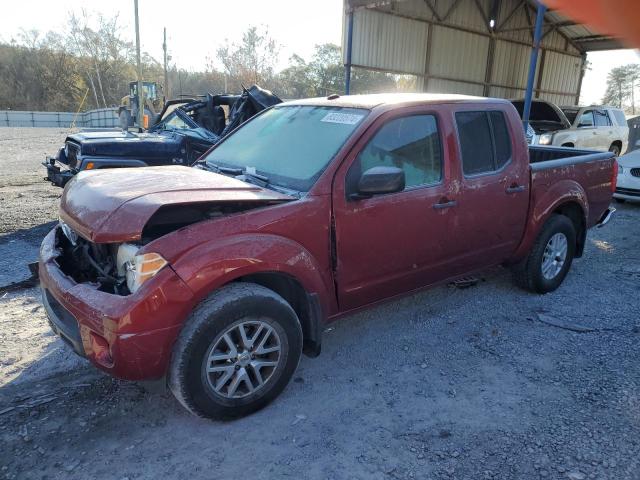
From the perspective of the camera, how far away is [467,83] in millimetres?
18453

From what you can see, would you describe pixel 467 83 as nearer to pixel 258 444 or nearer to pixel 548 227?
pixel 548 227

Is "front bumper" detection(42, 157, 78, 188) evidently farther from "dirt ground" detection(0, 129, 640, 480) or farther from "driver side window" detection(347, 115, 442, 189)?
"driver side window" detection(347, 115, 442, 189)

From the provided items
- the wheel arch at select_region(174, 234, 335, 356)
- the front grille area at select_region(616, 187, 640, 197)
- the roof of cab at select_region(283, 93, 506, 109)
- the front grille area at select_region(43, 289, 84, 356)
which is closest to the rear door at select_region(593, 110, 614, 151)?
the front grille area at select_region(616, 187, 640, 197)

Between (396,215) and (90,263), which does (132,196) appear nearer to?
(90,263)

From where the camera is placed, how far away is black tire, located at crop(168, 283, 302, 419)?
2598 millimetres

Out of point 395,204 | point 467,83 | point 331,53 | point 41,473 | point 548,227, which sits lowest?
point 41,473

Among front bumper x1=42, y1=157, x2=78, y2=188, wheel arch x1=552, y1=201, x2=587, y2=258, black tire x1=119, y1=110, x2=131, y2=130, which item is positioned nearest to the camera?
wheel arch x1=552, y1=201, x2=587, y2=258

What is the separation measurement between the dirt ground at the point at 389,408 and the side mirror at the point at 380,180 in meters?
1.28

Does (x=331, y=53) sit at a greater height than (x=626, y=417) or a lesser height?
greater

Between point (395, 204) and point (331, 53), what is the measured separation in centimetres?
4435

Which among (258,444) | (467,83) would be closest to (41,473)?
(258,444)

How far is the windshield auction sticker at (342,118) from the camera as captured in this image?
3383mm

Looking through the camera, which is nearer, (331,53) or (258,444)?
(258,444)

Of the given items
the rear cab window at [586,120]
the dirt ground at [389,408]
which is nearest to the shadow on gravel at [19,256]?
the dirt ground at [389,408]
